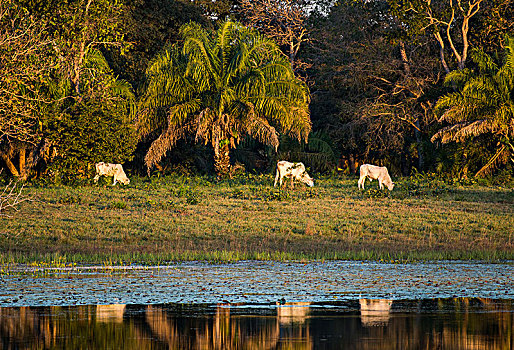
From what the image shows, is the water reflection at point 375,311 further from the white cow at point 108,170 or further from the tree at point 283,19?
the tree at point 283,19

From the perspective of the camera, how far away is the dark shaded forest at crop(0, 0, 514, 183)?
2978 cm

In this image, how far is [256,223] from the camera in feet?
67.1

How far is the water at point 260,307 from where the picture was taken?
7680mm

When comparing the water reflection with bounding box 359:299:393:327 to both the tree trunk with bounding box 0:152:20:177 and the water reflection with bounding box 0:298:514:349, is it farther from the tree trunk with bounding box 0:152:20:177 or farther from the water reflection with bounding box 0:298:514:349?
the tree trunk with bounding box 0:152:20:177

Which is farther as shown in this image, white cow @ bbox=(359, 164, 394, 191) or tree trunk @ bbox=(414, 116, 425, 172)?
tree trunk @ bbox=(414, 116, 425, 172)

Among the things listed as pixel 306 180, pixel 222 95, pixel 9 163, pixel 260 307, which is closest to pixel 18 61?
pixel 260 307

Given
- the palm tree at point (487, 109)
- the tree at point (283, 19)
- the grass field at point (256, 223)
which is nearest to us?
the grass field at point (256, 223)

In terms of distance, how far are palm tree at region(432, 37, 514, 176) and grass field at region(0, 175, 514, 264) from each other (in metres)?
2.73

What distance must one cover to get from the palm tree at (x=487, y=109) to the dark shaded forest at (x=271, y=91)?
0.16 feet

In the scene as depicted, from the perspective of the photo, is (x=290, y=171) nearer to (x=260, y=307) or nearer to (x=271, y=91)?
(x=271, y=91)

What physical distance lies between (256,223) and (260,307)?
10.9 metres

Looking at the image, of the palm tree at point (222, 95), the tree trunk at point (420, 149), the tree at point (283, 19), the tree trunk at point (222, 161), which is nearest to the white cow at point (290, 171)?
the palm tree at point (222, 95)

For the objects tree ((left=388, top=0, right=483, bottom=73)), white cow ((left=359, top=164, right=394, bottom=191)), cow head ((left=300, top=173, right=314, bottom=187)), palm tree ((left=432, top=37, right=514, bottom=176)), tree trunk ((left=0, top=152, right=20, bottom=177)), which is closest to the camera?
white cow ((left=359, top=164, right=394, bottom=191))

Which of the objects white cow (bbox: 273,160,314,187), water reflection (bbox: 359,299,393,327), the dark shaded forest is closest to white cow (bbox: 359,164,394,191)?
white cow (bbox: 273,160,314,187)
